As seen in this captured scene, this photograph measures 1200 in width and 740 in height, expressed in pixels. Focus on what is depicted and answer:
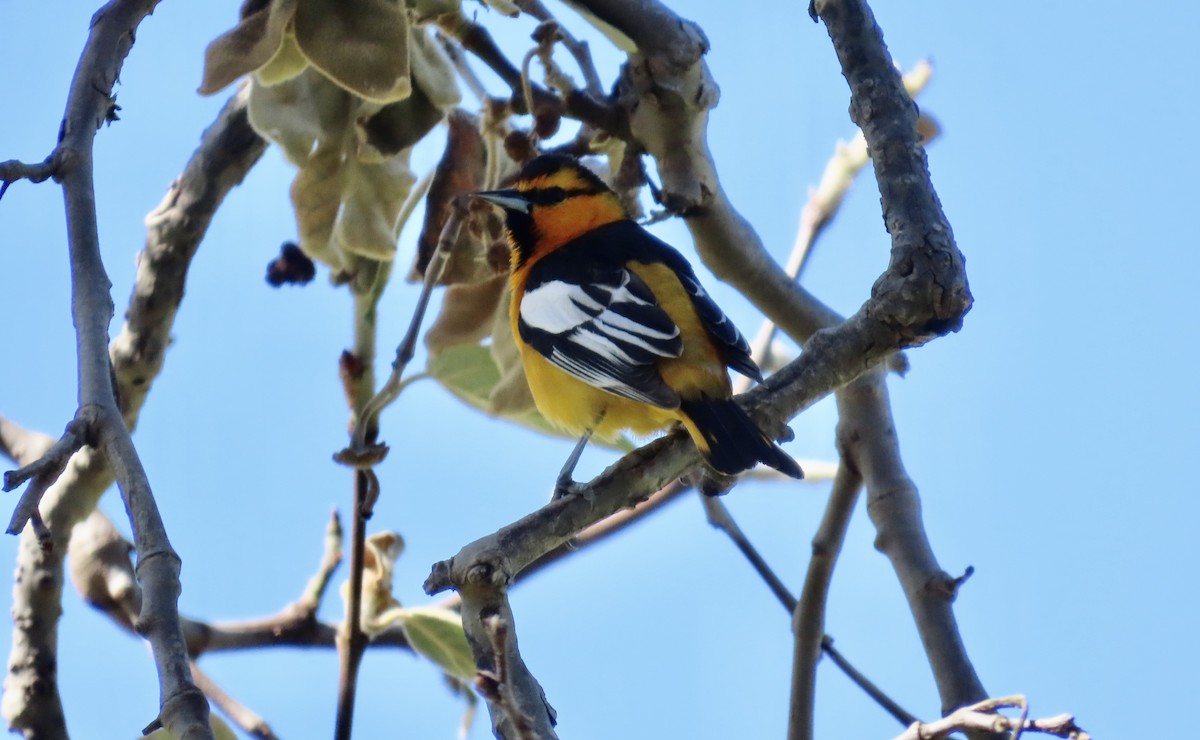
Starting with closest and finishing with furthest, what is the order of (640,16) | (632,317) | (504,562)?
(504,562)
(640,16)
(632,317)

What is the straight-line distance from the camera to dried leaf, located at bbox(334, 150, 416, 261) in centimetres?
341

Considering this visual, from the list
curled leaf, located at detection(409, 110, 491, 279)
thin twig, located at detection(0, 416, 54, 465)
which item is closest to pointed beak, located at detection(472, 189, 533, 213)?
curled leaf, located at detection(409, 110, 491, 279)

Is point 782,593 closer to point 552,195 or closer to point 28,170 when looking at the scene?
point 552,195

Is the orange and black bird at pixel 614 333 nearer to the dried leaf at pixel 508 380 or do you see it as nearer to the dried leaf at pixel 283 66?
the dried leaf at pixel 508 380

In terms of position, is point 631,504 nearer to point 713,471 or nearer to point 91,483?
point 713,471

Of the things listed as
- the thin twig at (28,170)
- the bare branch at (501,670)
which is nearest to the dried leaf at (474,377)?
the thin twig at (28,170)

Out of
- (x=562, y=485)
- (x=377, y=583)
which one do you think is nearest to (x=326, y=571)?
(x=377, y=583)

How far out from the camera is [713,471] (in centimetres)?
279

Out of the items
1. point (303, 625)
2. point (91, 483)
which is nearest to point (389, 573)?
point (303, 625)

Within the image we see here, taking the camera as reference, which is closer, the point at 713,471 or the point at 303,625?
the point at 713,471

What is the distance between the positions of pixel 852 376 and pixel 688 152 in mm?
995

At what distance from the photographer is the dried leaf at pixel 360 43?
2.91m

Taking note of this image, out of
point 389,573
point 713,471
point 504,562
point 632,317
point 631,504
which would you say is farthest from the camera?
point 389,573

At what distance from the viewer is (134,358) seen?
371 cm
